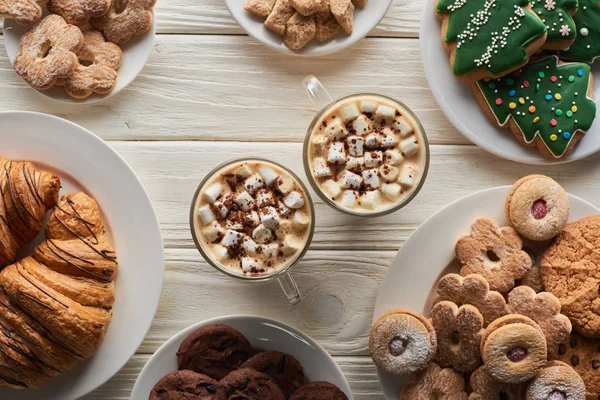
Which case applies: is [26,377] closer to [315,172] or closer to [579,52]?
[315,172]

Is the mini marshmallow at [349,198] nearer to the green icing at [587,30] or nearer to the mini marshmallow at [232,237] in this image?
the mini marshmallow at [232,237]

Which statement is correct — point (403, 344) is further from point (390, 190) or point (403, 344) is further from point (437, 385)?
point (390, 190)

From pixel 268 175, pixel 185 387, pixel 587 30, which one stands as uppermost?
pixel 587 30

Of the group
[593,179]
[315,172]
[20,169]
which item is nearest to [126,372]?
[20,169]

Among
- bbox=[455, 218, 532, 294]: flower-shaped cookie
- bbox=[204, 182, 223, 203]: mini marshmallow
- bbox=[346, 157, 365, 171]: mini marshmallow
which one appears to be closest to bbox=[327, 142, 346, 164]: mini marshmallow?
bbox=[346, 157, 365, 171]: mini marshmallow

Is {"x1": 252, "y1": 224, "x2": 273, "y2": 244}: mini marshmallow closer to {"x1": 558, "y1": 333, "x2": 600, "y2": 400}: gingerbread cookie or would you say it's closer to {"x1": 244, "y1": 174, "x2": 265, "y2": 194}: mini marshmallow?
{"x1": 244, "y1": 174, "x2": 265, "y2": 194}: mini marshmallow

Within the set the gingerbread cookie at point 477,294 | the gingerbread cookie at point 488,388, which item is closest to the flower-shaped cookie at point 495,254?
the gingerbread cookie at point 477,294

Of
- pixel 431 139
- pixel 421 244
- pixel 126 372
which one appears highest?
pixel 431 139

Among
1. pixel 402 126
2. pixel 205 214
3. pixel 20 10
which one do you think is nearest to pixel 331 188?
pixel 402 126
